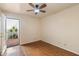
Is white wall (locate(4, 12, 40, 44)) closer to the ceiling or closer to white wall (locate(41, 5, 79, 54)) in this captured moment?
the ceiling

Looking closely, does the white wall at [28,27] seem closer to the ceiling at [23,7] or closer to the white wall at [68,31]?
the ceiling at [23,7]

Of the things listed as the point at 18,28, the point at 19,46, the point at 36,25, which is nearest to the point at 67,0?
Answer: the point at 36,25

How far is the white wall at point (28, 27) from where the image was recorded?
1550 mm

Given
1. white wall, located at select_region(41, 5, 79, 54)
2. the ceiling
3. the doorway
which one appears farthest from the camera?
white wall, located at select_region(41, 5, 79, 54)

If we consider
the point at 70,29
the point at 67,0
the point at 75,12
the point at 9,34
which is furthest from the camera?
the point at 70,29

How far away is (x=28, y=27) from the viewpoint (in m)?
1.73

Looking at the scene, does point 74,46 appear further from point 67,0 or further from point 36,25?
point 67,0

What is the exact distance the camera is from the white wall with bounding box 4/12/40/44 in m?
1.55

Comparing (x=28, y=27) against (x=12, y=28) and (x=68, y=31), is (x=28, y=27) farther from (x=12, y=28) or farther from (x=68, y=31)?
(x=68, y=31)

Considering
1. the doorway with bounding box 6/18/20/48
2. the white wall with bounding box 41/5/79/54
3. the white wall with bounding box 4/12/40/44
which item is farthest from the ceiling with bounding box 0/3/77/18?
the white wall with bounding box 41/5/79/54

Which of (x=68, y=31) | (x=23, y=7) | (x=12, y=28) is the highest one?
(x=23, y=7)

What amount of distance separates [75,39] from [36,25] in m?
1.53

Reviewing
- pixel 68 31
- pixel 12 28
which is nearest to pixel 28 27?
pixel 12 28

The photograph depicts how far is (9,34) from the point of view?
1.48m
